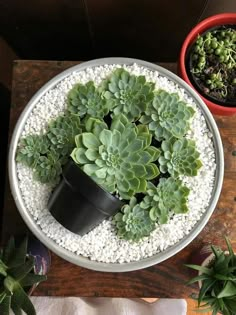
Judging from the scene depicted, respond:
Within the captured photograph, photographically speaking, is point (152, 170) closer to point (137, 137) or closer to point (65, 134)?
point (137, 137)

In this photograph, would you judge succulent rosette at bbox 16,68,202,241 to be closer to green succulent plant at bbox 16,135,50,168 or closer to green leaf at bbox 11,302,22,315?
green succulent plant at bbox 16,135,50,168

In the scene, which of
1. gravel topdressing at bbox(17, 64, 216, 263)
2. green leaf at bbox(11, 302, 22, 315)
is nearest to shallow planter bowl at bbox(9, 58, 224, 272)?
gravel topdressing at bbox(17, 64, 216, 263)

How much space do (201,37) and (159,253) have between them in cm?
42

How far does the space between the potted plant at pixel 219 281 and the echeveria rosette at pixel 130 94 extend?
28 cm

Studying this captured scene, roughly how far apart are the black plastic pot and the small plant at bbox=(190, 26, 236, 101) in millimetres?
307

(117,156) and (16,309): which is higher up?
(117,156)

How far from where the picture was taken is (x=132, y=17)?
104cm

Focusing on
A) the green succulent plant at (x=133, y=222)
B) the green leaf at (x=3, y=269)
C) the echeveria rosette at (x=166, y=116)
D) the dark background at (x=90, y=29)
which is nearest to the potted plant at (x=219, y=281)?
the green succulent plant at (x=133, y=222)

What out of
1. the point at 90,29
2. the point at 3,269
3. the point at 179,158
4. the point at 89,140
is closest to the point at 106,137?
the point at 89,140

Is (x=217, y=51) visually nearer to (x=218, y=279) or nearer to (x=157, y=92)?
(x=157, y=92)

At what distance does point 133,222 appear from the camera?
28.7 inches

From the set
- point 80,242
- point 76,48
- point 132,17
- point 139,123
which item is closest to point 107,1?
point 132,17

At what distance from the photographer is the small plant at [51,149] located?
0.74 metres

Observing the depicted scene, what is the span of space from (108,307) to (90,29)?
703 millimetres
